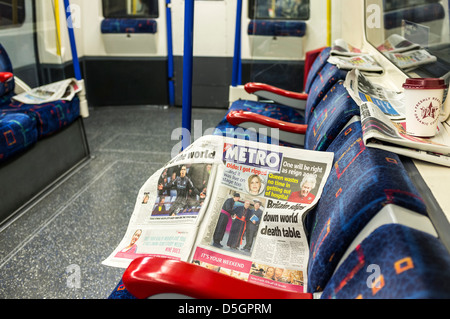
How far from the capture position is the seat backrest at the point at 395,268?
544 millimetres

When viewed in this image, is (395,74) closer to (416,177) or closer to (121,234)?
(416,177)

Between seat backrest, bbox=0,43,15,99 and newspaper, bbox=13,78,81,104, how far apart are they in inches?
2.8

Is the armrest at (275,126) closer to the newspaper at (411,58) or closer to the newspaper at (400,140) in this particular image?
the newspaper at (411,58)

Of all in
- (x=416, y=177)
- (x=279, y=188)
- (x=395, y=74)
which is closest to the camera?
(x=416, y=177)

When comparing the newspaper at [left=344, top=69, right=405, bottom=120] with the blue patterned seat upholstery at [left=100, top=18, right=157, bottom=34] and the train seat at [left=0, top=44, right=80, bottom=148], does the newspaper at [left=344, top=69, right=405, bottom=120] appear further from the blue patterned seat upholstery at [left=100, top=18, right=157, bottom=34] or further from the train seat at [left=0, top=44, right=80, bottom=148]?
the blue patterned seat upholstery at [left=100, top=18, right=157, bottom=34]

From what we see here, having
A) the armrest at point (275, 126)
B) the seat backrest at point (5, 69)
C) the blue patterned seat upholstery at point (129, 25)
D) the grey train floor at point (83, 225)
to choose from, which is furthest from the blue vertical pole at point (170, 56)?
the armrest at point (275, 126)

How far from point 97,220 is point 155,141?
1.37 m

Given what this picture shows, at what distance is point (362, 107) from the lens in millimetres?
1190

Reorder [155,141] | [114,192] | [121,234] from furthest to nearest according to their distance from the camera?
[155,141], [114,192], [121,234]

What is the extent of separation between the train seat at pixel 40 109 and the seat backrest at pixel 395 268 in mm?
2246

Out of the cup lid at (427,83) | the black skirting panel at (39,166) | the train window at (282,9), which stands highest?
the train window at (282,9)
